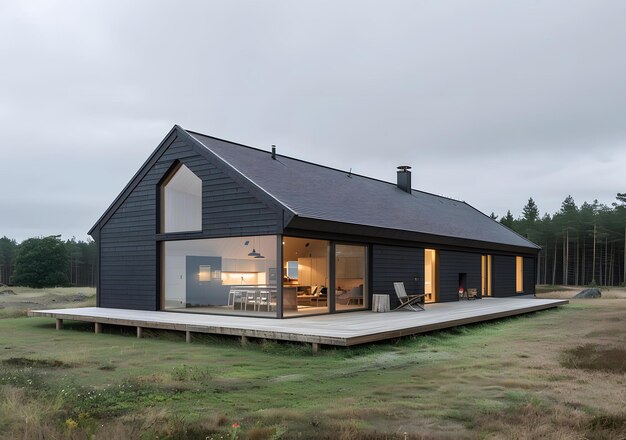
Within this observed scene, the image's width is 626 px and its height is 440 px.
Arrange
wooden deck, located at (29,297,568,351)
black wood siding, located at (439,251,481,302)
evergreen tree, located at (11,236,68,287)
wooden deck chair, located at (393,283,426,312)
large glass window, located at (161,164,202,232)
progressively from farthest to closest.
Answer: evergreen tree, located at (11,236,68,287) < black wood siding, located at (439,251,481,302) < wooden deck chair, located at (393,283,426,312) < large glass window, located at (161,164,202,232) < wooden deck, located at (29,297,568,351)

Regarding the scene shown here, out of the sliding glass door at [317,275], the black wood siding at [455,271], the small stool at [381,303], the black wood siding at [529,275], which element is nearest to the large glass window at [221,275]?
the sliding glass door at [317,275]

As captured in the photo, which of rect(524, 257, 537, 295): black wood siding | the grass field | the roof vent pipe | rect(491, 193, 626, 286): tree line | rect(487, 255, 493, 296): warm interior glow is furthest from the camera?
rect(491, 193, 626, 286): tree line

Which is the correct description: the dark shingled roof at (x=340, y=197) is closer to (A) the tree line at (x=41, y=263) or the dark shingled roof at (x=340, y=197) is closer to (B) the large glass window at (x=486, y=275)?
(B) the large glass window at (x=486, y=275)

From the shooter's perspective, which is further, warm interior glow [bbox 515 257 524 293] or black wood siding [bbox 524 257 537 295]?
black wood siding [bbox 524 257 537 295]

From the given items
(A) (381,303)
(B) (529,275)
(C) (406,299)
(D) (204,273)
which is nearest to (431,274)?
(C) (406,299)

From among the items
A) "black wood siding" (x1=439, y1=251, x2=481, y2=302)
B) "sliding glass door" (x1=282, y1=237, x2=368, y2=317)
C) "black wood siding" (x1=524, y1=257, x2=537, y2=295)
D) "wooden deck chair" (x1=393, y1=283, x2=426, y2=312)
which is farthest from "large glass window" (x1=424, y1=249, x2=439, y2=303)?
"black wood siding" (x1=524, y1=257, x2=537, y2=295)

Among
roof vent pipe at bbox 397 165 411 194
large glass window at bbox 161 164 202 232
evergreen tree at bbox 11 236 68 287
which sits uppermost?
roof vent pipe at bbox 397 165 411 194

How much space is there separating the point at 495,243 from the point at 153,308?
38.2 ft

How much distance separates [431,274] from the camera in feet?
54.2

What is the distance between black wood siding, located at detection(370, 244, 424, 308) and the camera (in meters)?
13.6

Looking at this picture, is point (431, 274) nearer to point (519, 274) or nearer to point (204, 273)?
point (204, 273)

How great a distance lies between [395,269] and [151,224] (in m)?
6.41

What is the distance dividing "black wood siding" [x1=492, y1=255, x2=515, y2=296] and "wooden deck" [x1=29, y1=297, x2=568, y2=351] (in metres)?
6.73

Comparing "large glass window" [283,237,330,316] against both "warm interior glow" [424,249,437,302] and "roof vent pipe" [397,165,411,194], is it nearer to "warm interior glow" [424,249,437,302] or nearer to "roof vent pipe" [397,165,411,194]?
"warm interior glow" [424,249,437,302]
